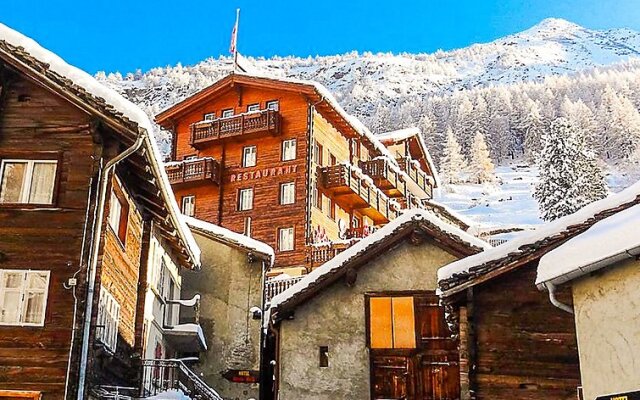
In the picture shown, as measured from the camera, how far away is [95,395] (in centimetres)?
1755

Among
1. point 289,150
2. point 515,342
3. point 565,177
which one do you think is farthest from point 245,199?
point 565,177

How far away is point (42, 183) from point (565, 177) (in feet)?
172

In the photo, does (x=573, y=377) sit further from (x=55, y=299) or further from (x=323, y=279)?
(x=55, y=299)

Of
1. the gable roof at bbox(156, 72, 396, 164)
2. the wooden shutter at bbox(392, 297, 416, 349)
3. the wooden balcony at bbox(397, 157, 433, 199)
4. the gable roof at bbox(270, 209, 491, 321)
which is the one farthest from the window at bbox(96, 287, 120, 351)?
the wooden balcony at bbox(397, 157, 433, 199)

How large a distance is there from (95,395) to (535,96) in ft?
452

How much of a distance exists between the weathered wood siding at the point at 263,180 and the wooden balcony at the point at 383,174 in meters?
6.61

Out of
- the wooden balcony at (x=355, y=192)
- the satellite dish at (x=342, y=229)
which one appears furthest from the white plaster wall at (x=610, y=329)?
the satellite dish at (x=342, y=229)

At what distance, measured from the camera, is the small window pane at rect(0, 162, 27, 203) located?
18.3m

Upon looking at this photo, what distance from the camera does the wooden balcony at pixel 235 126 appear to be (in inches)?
1730

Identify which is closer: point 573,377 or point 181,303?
point 573,377

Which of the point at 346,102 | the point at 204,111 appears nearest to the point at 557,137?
the point at 204,111

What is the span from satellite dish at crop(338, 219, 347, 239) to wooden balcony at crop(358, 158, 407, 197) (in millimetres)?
3628

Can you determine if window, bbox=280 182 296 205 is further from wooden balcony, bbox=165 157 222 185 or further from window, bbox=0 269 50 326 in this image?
window, bbox=0 269 50 326

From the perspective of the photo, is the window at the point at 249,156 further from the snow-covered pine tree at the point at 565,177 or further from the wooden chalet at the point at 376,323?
the snow-covered pine tree at the point at 565,177
